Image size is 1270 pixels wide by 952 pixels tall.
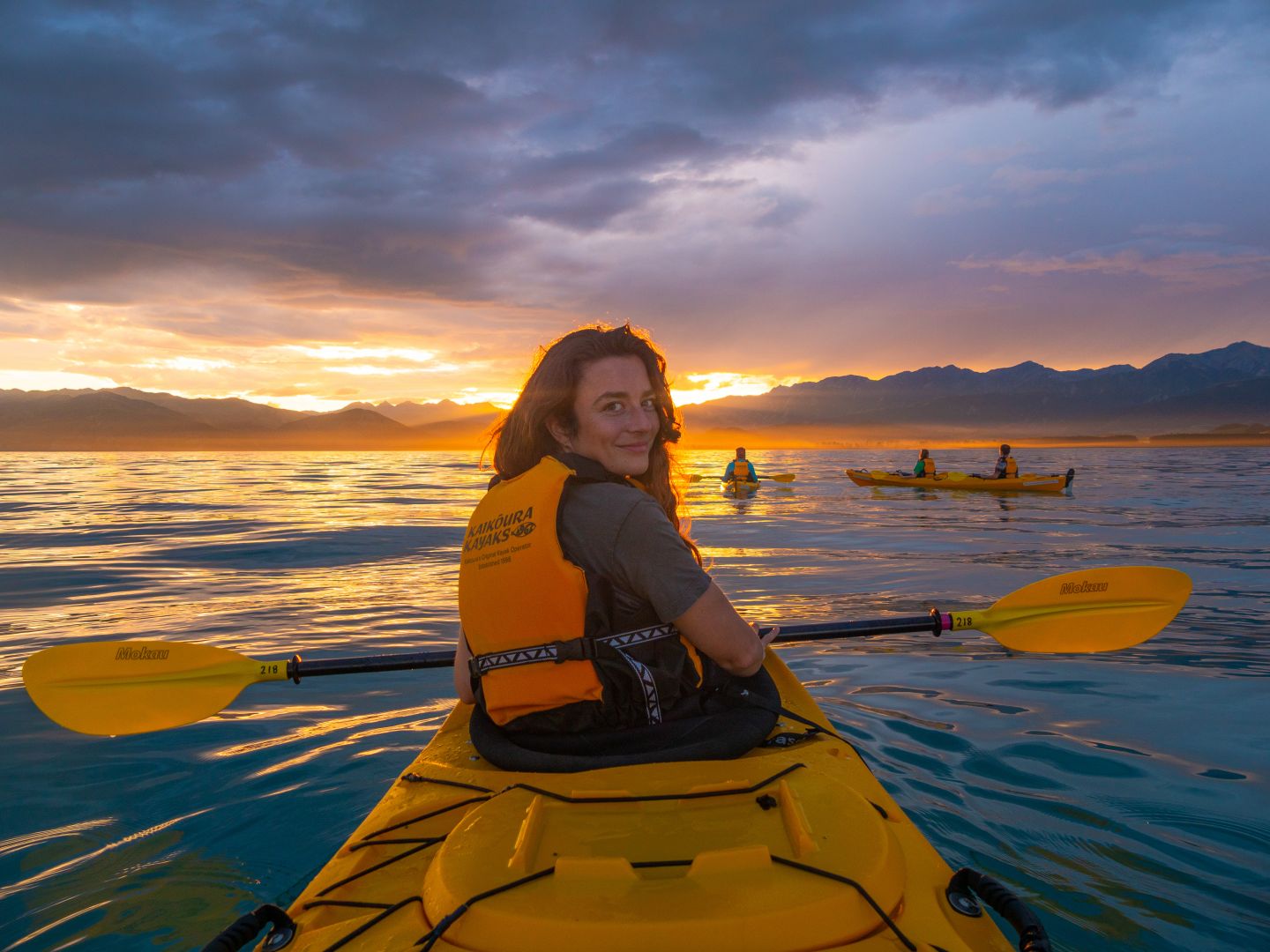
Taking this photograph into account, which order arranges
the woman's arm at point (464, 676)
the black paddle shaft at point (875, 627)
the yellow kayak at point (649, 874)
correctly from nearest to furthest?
the yellow kayak at point (649, 874), the woman's arm at point (464, 676), the black paddle shaft at point (875, 627)

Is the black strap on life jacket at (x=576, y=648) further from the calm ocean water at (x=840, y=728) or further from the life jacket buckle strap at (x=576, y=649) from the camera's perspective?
the calm ocean water at (x=840, y=728)

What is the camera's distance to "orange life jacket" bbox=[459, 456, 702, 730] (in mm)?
2359

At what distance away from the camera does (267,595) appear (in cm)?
973

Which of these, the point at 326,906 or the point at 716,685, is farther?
the point at 716,685

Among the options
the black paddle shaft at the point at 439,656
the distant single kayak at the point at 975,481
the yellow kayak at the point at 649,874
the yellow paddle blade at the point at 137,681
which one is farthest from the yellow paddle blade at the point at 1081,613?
the distant single kayak at the point at 975,481

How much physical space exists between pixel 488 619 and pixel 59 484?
42475mm

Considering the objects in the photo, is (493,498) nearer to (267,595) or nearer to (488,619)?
(488,619)

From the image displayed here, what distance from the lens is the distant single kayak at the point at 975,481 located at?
23.5 m

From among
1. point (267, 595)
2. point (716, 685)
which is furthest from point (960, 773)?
point (267, 595)

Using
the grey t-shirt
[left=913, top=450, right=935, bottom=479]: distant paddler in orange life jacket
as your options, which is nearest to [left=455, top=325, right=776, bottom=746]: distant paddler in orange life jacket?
the grey t-shirt

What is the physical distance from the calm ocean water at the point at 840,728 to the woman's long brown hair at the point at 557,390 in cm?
199

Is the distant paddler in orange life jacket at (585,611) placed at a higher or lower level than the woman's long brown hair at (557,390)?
lower

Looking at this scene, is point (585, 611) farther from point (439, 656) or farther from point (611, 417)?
point (439, 656)

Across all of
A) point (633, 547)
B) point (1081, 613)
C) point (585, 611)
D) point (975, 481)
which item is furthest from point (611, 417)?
point (975, 481)
